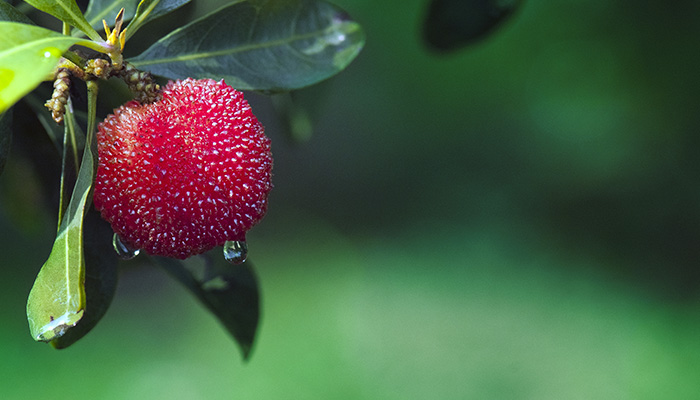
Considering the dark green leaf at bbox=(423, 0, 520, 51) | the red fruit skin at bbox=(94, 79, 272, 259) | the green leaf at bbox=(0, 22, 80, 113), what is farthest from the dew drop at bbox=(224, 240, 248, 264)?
the dark green leaf at bbox=(423, 0, 520, 51)

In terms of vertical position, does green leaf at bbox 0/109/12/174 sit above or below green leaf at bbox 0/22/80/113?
below

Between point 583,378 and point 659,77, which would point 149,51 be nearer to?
point 583,378

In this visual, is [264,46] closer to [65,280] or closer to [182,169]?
[182,169]

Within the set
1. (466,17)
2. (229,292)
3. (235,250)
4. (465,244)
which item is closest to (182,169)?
(235,250)

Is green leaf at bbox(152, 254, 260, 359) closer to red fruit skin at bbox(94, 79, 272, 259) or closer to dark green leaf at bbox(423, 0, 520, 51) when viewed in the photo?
red fruit skin at bbox(94, 79, 272, 259)

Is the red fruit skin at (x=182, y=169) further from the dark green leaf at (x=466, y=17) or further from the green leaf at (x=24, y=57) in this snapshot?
the dark green leaf at (x=466, y=17)
